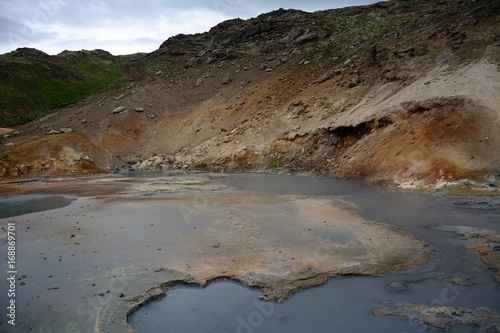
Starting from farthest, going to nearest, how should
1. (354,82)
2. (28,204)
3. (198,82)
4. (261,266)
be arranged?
(198,82) → (354,82) → (28,204) → (261,266)

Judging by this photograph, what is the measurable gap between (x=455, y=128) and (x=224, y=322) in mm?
15864

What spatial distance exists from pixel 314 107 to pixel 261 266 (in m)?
21.9

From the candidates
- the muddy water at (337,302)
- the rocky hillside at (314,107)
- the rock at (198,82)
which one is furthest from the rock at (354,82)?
the muddy water at (337,302)

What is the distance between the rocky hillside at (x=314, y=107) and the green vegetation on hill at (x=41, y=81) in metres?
8.12

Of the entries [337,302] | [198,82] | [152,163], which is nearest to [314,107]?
[152,163]

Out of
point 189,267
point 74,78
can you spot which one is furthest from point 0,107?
point 189,267

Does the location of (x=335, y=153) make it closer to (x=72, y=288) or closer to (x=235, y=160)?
(x=235, y=160)

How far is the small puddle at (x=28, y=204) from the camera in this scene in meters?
14.4

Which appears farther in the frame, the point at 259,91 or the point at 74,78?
the point at 74,78

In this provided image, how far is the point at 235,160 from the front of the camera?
27.7 m

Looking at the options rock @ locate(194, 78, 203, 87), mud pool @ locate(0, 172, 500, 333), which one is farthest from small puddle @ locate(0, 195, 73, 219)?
rock @ locate(194, 78, 203, 87)

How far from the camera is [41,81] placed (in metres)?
51.7

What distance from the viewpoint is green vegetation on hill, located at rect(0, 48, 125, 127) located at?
44844 mm

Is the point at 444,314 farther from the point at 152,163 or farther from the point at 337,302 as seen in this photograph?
the point at 152,163
